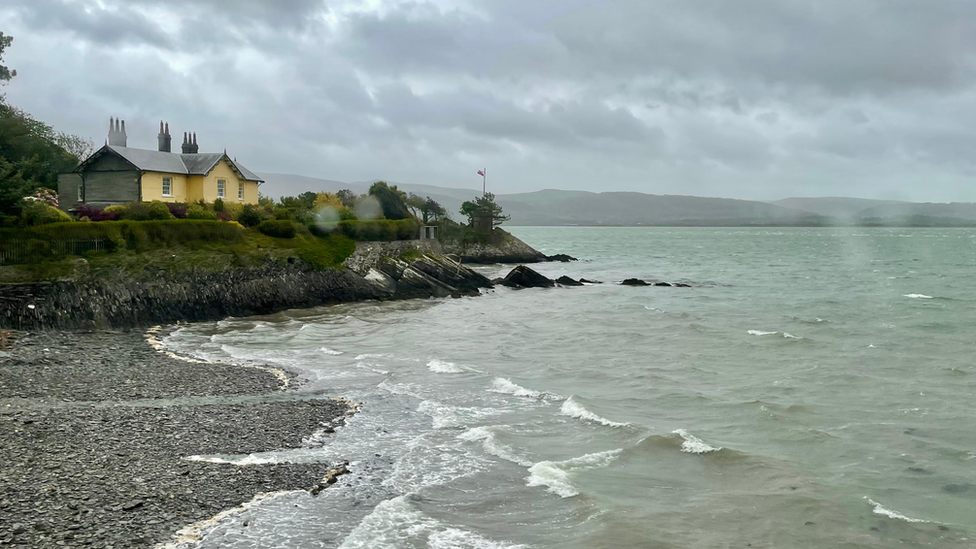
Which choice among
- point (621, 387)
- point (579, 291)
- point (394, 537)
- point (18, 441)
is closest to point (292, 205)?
point (579, 291)

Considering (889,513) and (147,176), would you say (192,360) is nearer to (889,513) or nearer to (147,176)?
(889,513)

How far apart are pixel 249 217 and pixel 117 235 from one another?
469 inches

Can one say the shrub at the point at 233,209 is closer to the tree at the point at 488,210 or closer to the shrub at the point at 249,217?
the shrub at the point at 249,217

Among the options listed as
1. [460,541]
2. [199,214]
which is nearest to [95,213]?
[199,214]

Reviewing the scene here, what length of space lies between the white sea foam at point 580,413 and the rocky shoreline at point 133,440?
6184mm

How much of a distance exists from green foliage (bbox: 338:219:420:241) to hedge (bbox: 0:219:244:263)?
9.56 meters

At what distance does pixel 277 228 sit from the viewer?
49.3 meters

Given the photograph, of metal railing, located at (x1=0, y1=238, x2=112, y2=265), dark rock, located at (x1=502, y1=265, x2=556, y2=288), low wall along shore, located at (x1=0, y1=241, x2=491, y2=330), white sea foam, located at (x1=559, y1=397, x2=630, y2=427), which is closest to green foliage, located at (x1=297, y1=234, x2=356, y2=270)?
low wall along shore, located at (x1=0, y1=241, x2=491, y2=330)

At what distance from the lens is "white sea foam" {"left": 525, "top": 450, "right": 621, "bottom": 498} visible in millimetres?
14859

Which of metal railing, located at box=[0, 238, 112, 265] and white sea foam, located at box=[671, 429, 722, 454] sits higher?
metal railing, located at box=[0, 238, 112, 265]

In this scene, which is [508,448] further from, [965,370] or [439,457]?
[965,370]

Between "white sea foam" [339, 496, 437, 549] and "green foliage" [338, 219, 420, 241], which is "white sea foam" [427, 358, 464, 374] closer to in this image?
"white sea foam" [339, 496, 437, 549]

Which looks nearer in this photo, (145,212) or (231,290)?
(231,290)

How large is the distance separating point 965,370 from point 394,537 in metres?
24.6
